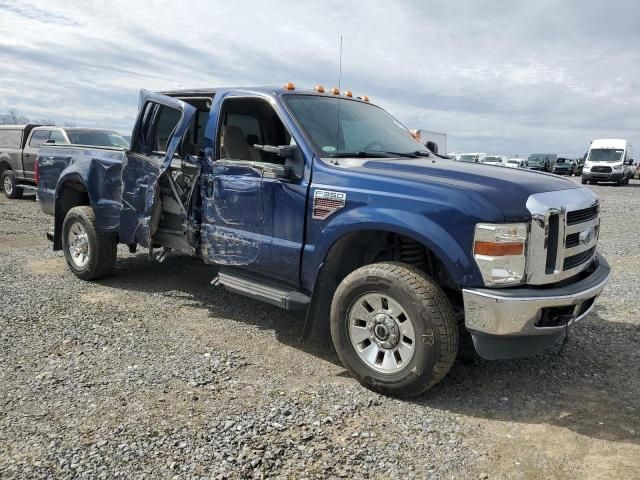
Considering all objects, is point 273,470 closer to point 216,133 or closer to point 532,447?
point 532,447

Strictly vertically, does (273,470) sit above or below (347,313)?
below

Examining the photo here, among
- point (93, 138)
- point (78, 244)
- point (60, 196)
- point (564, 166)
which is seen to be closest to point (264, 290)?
point (78, 244)

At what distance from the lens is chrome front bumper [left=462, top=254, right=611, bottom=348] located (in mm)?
3105

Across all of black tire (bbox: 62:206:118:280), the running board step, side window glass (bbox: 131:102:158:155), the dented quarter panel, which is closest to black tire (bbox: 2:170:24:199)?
the dented quarter panel

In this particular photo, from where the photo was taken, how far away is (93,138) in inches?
510

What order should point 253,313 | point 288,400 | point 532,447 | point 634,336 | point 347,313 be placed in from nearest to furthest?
1. point 532,447
2. point 288,400
3. point 347,313
4. point 634,336
5. point 253,313

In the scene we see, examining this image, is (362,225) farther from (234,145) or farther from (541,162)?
(541,162)

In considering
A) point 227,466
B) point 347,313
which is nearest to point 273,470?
point 227,466

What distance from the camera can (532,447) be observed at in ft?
9.80

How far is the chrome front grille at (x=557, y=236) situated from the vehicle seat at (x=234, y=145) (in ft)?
8.26

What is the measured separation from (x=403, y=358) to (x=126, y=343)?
2306mm

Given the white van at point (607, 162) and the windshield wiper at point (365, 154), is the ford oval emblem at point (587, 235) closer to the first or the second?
the windshield wiper at point (365, 154)

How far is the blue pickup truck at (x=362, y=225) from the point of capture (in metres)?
3.20

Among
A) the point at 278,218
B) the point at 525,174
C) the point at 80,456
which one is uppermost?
the point at 525,174
